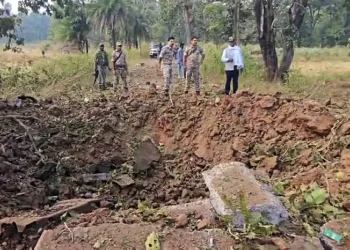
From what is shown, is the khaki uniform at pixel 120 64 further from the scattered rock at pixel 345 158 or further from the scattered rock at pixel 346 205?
the scattered rock at pixel 346 205

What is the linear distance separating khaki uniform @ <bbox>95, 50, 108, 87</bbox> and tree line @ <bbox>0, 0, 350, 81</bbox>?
2711mm

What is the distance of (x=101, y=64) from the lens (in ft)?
46.2

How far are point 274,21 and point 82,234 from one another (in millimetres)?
11641

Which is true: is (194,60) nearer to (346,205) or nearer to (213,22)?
(346,205)

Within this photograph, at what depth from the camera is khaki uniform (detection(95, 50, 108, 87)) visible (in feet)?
45.9

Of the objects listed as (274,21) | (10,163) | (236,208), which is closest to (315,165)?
(236,208)

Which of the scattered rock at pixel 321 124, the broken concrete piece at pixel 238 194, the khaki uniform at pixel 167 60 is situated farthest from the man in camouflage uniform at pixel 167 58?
the broken concrete piece at pixel 238 194

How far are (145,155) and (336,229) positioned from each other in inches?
162

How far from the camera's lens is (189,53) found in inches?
417

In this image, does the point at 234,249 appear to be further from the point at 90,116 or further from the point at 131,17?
the point at 131,17

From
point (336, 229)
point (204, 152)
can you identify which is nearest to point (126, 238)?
point (336, 229)

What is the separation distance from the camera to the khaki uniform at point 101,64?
14.0 metres

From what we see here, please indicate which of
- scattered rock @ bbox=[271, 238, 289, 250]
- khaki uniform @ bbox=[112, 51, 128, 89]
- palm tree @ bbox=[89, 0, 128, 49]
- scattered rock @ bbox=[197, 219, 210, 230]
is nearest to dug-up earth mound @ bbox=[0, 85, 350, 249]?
scattered rock @ bbox=[197, 219, 210, 230]

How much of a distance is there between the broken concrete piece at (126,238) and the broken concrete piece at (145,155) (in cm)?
357
